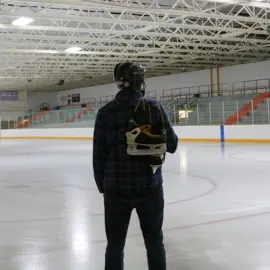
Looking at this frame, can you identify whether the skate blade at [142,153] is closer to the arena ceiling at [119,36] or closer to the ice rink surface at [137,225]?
the ice rink surface at [137,225]

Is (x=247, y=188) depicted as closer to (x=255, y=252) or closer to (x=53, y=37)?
(x=255, y=252)

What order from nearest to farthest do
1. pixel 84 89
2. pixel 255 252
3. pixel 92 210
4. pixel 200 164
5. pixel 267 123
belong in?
pixel 255 252 < pixel 92 210 < pixel 200 164 < pixel 267 123 < pixel 84 89

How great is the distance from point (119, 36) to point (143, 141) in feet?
67.7

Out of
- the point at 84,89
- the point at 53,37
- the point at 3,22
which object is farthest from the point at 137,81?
the point at 84,89

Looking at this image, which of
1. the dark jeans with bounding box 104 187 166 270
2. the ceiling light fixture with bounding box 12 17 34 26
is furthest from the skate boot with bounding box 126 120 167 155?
the ceiling light fixture with bounding box 12 17 34 26

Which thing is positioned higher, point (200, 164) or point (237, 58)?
A: point (237, 58)

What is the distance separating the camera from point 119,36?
22.4 meters

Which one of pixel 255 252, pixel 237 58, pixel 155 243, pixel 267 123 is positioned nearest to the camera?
pixel 155 243

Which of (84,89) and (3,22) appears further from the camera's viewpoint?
(84,89)

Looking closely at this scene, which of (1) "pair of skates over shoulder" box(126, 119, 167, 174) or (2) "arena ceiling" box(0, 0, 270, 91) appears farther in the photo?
(2) "arena ceiling" box(0, 0, 270, 91)

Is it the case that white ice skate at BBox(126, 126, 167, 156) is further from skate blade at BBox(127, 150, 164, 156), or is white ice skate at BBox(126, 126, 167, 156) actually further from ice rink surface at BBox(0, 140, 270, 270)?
ice rink surface at BBox(0, 140, 270, 270)

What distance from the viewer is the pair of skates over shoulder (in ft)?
7.63

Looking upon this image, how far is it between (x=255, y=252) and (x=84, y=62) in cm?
2676

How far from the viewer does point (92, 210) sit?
5.62 m
